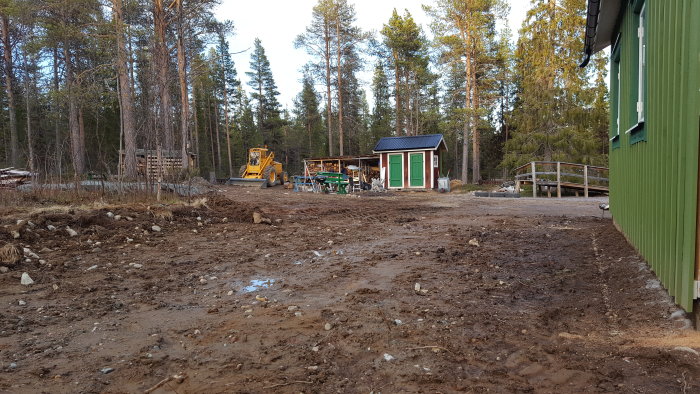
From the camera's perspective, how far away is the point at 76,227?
6.80 m

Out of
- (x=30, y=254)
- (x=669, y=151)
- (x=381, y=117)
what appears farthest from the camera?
(x=381, y=117)

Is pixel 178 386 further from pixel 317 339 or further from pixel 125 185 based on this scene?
pixel 125 185

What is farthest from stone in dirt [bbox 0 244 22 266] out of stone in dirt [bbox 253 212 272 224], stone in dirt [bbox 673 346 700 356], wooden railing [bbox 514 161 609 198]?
wooden railing [bbox 514 161 609 198]

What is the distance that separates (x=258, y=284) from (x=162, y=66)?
12558 mm

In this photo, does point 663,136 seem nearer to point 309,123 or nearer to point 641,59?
point 641,59

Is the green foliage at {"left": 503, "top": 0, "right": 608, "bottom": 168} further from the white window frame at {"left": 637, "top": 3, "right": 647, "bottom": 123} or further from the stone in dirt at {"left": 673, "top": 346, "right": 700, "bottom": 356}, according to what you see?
the stone in dirt at {"left": 673, "top": 346, "right": 700, "bottom": 356}

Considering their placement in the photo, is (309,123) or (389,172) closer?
(389,172)

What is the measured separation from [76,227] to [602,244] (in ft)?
27.0

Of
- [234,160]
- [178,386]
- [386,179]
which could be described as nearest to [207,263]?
[178,386]

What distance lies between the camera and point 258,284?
456cm

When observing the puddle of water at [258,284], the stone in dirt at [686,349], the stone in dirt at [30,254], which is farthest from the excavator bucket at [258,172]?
the stone in dirt at [686,349]

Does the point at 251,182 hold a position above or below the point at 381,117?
below

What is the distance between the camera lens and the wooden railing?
58.4 ft

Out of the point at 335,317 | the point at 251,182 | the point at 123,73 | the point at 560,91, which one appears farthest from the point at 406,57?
the point at 335,317
